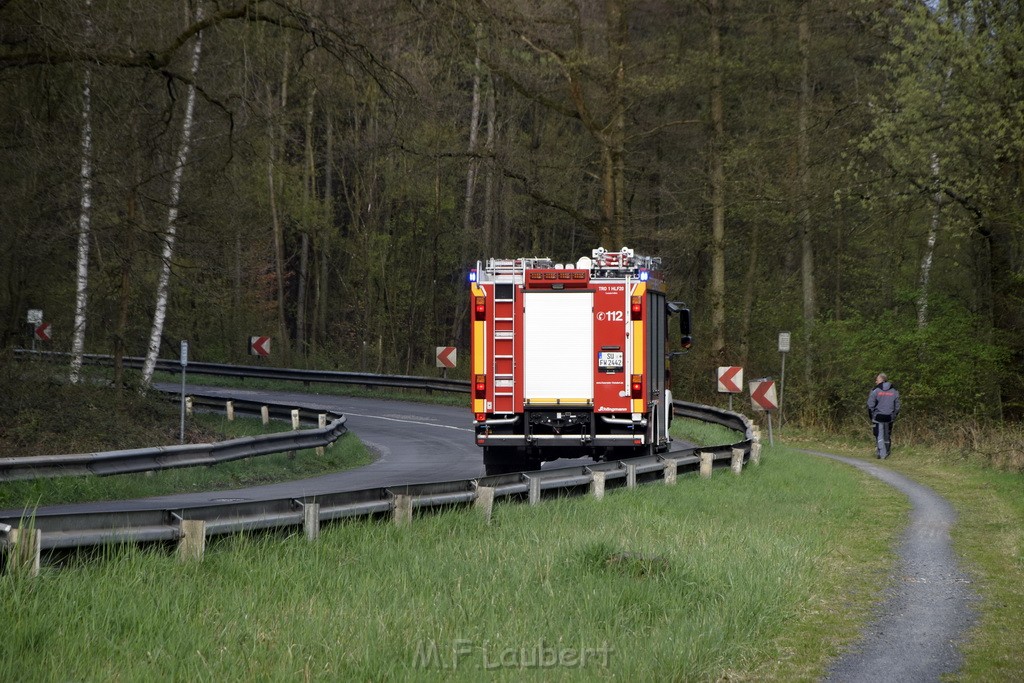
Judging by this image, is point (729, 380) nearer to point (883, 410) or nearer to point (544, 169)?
point (883, 410)

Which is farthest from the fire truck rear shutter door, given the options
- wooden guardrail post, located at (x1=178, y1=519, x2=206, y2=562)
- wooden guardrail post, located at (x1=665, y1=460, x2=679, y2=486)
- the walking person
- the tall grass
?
the walking person

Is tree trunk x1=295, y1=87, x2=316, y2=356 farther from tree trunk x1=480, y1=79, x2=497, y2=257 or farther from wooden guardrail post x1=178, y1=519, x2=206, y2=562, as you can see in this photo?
wooden guardrail post x1=178, y1=519, x2=206, y2=562

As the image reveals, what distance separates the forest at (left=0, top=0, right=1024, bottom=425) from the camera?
1833cm

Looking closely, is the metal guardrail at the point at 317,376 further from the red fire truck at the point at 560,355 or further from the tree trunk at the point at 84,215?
the red fire truck at the point at 560,355

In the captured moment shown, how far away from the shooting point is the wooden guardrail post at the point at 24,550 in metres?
7.91

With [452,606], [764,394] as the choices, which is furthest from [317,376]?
[452,606]

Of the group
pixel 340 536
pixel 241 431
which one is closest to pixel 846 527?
pixel 340 536

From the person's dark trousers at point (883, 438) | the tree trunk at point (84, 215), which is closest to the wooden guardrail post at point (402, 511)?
the tree trunk at point (84, 215)

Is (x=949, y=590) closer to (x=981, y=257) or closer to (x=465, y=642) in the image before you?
(x=465, y=642)

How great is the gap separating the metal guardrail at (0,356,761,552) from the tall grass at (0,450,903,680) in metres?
0.19

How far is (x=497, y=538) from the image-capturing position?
37.7 feet

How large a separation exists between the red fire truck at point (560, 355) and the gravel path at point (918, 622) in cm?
541

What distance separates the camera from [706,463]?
19.2 metres

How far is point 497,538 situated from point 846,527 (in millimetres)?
5343
